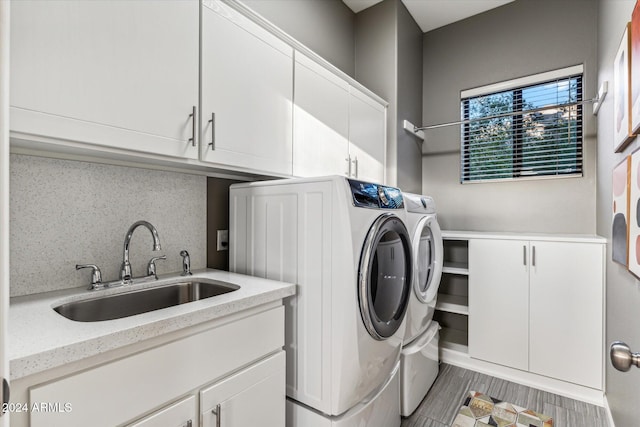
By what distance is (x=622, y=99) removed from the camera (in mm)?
1411

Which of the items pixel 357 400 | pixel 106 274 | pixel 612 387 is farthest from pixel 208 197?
pixel 612 387

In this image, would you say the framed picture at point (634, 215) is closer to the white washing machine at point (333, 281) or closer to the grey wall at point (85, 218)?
the white washing machine at point (333, 281)

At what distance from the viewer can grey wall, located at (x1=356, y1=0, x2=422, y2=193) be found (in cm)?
272

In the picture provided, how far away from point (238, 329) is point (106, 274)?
2.22 ft

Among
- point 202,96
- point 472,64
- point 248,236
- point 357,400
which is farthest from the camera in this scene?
point 472,64

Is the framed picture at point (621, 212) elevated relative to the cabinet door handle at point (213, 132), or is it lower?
lower

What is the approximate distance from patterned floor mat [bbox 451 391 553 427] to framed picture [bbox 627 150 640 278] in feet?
4.05

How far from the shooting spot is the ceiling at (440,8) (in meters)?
2.81

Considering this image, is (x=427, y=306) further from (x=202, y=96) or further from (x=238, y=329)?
(x=202, y=96)

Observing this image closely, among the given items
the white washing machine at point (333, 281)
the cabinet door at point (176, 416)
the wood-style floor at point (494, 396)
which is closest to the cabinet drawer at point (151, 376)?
the cabinet door at point (176, 416)

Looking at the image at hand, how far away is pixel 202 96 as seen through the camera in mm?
1288

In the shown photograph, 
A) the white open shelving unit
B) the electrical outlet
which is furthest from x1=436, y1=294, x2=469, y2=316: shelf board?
the electrical outlet

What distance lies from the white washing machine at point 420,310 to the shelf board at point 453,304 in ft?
1.10

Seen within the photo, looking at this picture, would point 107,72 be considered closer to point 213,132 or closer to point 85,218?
point 213,132
